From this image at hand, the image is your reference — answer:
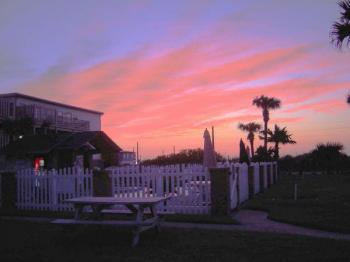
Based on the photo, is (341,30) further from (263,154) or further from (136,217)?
(263,154)

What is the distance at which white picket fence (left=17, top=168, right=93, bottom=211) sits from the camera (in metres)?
15.8

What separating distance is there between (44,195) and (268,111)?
39120 mm

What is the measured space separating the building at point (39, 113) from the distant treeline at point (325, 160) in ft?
68.8

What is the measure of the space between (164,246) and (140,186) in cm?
625

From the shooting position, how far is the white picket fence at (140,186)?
14.4m

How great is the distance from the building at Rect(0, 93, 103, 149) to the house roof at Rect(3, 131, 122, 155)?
15.1 feet

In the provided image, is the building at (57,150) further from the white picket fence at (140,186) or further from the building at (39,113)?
the white picket fence at (140,186)

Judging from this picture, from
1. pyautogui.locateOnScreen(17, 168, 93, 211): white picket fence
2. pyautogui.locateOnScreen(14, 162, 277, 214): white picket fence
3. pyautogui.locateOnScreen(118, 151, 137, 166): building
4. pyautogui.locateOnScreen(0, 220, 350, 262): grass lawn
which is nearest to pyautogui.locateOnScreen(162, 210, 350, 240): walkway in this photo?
→ pyautogui.locateOnScreen(0, 220, 350, 262): grass lawn

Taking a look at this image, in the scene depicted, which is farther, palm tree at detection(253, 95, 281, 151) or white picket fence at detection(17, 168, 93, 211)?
palm tree at detection(253, 95, 281, 151)

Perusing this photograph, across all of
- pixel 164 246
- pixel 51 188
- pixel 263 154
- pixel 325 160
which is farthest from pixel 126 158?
pixel 164 246

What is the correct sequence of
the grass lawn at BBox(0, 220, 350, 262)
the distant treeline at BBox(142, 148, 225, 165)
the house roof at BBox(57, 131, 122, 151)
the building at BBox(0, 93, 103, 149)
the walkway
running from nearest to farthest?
1. the grass lawn at BBox(0, 220, 350, 262)
2. the walkway
3. the house roof at BBox(57, 131, 122, 151)
4. the building at BBox(0, 93, 103, 149)
5. the distant treeline at BBox(142, 148, 225, 165)

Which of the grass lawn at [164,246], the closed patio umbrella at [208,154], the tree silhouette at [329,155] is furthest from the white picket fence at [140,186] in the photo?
the tree silhouette at [329,155]

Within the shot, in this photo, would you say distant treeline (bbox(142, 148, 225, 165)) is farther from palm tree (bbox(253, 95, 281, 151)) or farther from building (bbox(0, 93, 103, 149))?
palm tree (bbox(253, 95, 281, 151))

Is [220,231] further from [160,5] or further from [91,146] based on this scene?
[91,146]
